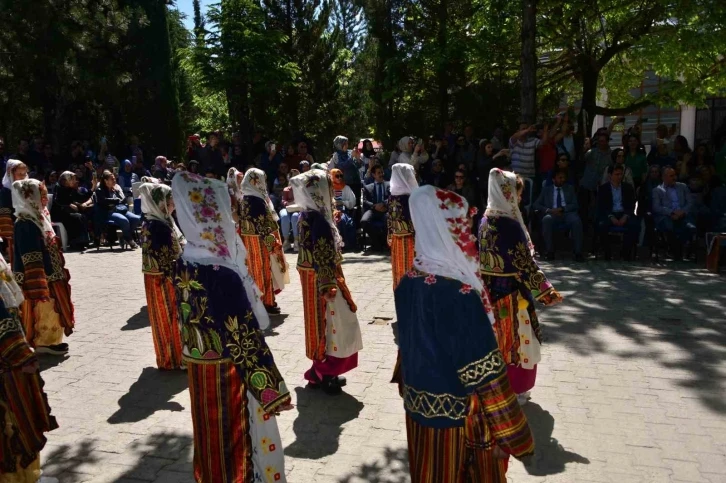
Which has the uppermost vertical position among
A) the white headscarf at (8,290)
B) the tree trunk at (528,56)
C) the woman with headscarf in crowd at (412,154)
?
the tree trunk at (528,56)

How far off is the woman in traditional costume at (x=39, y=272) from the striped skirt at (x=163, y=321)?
978 millimetres

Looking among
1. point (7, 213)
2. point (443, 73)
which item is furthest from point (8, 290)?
point (443, 73)

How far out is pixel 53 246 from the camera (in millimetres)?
6898

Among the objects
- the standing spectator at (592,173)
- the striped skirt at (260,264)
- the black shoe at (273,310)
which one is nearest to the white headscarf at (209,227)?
the striped skirt at (260,264)

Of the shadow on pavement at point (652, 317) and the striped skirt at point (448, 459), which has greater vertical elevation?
the striped skirt at point (448, 459)

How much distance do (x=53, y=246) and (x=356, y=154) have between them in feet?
29.4

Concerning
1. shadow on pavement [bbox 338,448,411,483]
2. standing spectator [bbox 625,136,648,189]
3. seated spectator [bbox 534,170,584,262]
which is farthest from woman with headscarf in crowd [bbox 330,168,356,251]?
shadow on pavement [bbox 338,448,411,483]

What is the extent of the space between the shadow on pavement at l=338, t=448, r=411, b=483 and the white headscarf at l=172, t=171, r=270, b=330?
146 centimetres

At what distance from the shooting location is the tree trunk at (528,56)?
13.0m

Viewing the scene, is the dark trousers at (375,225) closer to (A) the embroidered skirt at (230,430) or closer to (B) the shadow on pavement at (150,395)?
(B) the shadow on pavement at (150,395)

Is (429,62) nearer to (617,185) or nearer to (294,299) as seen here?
(617,185)

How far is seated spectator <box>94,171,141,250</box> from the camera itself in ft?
46.5

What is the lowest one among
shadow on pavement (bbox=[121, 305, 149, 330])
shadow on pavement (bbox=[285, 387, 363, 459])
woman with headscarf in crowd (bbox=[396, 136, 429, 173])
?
shadow on pavement (bbox=[285, 387, 363, 459])

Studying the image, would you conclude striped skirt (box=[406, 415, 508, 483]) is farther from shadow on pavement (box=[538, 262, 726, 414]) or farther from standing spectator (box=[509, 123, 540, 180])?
standing spectator (box=[509, 123, 540, 180])
